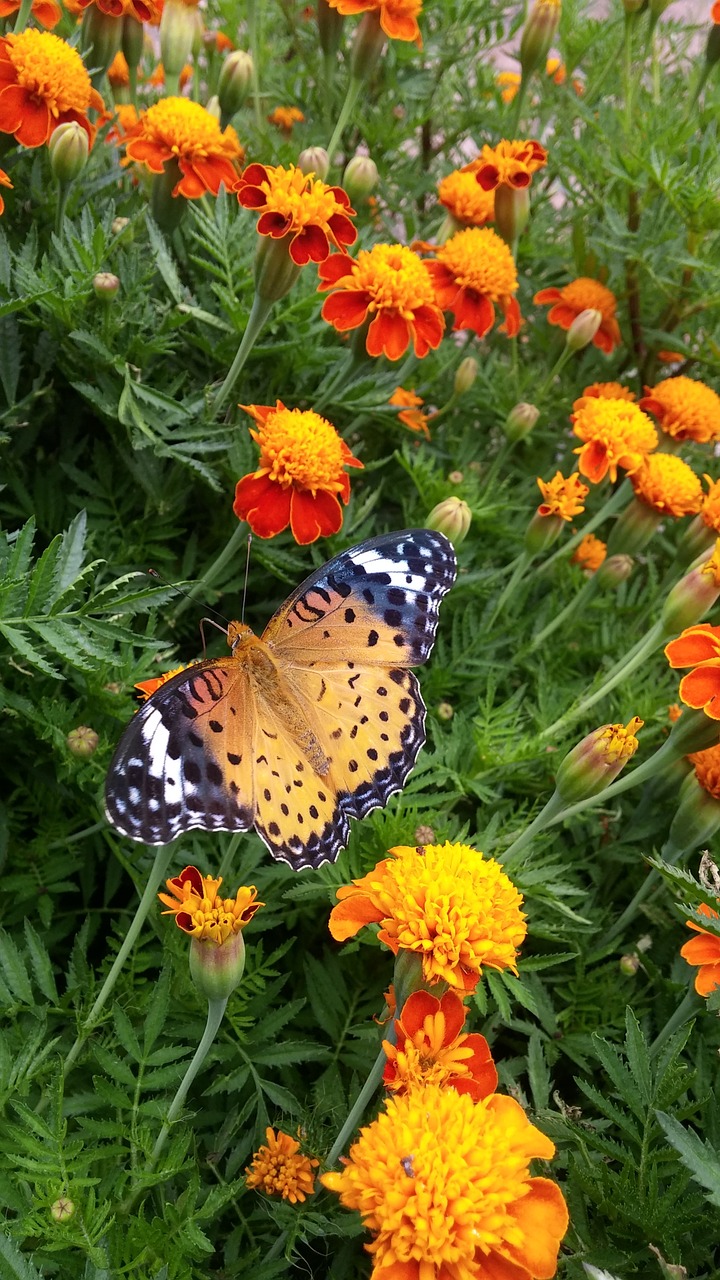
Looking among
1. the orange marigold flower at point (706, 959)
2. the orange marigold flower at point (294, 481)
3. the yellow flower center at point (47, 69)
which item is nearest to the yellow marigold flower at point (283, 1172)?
the orange marigold flower at point (706, 959)

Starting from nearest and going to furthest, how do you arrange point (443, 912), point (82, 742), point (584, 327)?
point (443, 912) < point (82, 742) < point (584, 327)

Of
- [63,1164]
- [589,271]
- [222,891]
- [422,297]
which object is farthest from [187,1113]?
[589,271]

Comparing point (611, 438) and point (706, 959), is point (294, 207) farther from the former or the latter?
point (706, 959)

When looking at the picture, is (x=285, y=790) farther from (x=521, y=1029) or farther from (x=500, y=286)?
(x=500, y=286)

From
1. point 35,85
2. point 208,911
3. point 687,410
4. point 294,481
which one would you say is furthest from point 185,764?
point 687,410

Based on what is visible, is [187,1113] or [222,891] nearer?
[187,1113]

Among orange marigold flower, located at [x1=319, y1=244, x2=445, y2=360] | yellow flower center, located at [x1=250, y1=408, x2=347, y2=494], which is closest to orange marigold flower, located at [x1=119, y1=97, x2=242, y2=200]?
orange marigold flower, located at [x1=319, y1=244, x2=445, y2=360]
